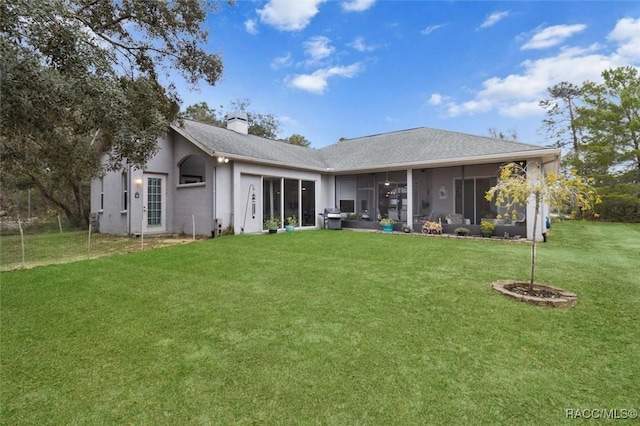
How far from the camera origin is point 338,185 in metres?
14.9

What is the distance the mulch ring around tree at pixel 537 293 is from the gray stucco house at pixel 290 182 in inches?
250

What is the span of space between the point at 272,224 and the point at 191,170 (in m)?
3.93

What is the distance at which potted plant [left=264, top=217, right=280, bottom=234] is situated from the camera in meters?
11.5

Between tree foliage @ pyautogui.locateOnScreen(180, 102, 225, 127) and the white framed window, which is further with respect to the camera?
tree foliage @ pyautogui.locateOnScreen(180, 102, 225, 127)

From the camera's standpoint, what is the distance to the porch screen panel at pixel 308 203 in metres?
13.4

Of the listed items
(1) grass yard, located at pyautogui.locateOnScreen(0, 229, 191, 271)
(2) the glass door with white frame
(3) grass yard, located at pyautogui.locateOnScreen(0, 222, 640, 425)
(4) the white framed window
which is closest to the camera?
(3) grass yard, located at pyautogui.locateOnScreen(0, 222, 640, 425)

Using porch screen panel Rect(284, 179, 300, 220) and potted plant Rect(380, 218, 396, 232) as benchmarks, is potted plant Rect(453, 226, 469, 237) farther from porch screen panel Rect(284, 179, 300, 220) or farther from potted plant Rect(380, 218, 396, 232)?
porch screen panel Rect(284, 179, 300, 220)

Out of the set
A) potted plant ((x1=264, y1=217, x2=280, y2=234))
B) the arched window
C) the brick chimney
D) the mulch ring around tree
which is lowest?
the mulch ring around tree

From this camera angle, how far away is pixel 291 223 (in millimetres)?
12633

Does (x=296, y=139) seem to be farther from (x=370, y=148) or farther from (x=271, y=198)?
(x=271, y=198)

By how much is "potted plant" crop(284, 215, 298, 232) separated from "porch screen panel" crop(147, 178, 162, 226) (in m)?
4.79

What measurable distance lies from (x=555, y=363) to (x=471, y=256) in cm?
490

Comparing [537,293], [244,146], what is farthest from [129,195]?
[537,293]

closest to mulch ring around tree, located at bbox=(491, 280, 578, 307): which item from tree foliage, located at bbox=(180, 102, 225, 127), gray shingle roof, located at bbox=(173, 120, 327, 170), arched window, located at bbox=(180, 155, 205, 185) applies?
gray shingle roof, located at bbox=(173, 120, 327, 170)
